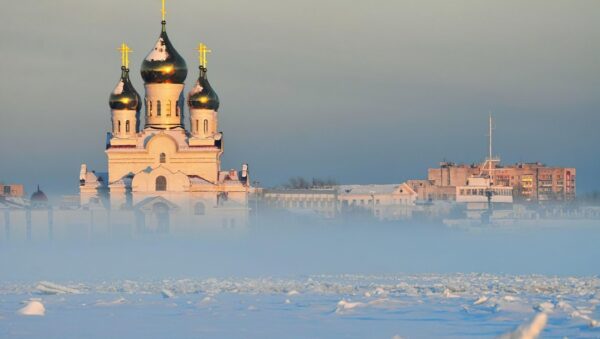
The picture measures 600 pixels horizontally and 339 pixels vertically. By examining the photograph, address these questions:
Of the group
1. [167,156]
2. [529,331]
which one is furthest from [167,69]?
[529,331]

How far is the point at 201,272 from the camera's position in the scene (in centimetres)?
2594

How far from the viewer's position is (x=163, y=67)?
135 feet

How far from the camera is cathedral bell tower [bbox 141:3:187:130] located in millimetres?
41062

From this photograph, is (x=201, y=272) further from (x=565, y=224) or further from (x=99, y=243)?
(x=565, y=224)

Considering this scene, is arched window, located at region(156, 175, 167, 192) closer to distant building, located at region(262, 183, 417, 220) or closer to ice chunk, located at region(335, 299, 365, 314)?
distant building, located at region(262, 183, 417, 220)

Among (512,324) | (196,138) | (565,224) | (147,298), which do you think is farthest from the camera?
(565,224)

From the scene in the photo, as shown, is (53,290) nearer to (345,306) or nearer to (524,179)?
(345,306)

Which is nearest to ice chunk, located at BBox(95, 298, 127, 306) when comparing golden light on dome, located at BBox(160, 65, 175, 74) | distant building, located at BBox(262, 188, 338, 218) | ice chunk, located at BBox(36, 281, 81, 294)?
ice chunk, located at BBox(36, 281, 81, 294)

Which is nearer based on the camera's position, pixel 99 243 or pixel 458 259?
pixel 458 259

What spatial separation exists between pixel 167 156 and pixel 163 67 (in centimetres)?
278

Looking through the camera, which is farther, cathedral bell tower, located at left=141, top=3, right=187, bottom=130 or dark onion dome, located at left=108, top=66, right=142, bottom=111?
dark onion dome, located at left=108, top=66, right=142, bottom=111

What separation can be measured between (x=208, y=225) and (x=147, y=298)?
23.7m

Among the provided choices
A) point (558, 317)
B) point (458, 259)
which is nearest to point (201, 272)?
point (458, 259)

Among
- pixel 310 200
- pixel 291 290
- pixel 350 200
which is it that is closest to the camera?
pixel 291 290
